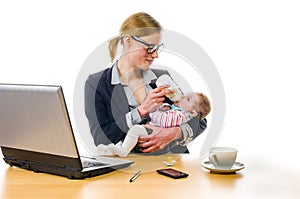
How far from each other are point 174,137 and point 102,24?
750 mm

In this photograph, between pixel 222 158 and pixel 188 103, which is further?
pixel 188 103

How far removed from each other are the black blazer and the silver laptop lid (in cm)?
26

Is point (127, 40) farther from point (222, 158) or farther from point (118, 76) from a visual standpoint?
point (222, 158)

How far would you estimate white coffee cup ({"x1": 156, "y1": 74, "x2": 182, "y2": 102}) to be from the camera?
1.79 m

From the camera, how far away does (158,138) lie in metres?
1.81

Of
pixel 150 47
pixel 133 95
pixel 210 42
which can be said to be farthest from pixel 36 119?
A: pixel 210 42

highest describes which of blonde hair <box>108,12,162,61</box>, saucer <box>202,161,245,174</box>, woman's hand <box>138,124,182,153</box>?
blonde hair <box>108,12,162,61</box>

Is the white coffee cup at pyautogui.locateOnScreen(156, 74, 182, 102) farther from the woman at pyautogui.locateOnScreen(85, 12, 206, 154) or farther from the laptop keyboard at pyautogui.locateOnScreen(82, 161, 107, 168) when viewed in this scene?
the laptop keyboard at pyautogui.locateOnScreen(82, 161, 107, 168)

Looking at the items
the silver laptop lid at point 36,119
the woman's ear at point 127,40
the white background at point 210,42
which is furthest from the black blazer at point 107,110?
the white background at point 210,42

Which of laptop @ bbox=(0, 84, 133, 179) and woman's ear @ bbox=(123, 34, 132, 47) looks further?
woman's ear @ bbox=(123, 34, 132, 47)

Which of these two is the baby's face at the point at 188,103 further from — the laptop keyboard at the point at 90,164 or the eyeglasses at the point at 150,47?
the laptop keyboard at the point at 90,164

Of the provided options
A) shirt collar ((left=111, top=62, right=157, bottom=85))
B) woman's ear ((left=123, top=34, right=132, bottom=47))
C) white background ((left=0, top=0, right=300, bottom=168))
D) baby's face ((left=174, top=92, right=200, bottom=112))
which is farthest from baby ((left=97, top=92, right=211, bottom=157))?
white background ((left=0, top=0, right=300, bottom=168))

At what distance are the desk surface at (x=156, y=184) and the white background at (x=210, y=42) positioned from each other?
0.63 meters

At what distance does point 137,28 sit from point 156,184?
601 mm
